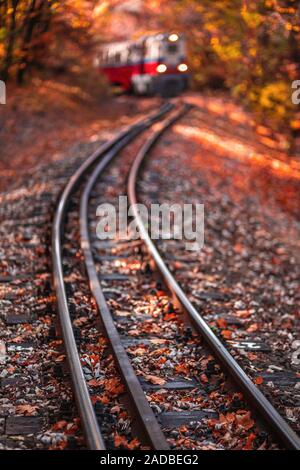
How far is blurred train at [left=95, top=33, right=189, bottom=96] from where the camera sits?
25.9 m

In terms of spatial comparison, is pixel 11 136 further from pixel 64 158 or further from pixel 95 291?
pixel 95 291

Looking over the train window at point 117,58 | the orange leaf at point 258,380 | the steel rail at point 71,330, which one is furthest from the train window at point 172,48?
the orange leaf at point 258,380

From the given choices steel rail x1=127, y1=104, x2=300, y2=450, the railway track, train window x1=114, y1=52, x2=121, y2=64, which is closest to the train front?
train window x1=114, y1=52, x2=121, y2=64

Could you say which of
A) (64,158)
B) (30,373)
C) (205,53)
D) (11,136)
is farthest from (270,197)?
(205,53)

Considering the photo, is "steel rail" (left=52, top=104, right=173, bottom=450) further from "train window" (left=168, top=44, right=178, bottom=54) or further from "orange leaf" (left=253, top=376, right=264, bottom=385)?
"train window" (left=168, top=44, right=178, bottom=54)

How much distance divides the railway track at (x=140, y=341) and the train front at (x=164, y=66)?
668 inches

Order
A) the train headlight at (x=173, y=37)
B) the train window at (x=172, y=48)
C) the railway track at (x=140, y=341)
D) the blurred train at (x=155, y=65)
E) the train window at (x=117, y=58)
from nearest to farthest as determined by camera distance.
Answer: the railway track at (x=140, y=341) → the train headlight at (x=173, y=37) → the train window at (x=172, y=48) → the blurred train at (x=155, y=65) → the train window at (x=117, y=58)

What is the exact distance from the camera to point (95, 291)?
6.98m

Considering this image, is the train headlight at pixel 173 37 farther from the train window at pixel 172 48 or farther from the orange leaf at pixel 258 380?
the orange leaf at pixel 258 380

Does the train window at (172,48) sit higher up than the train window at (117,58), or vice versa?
the train window at (117,58)

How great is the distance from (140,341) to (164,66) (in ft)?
72.1

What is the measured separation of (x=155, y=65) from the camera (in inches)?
1030

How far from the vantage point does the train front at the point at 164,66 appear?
84.5 ft

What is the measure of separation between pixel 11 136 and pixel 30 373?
14.2 meters
